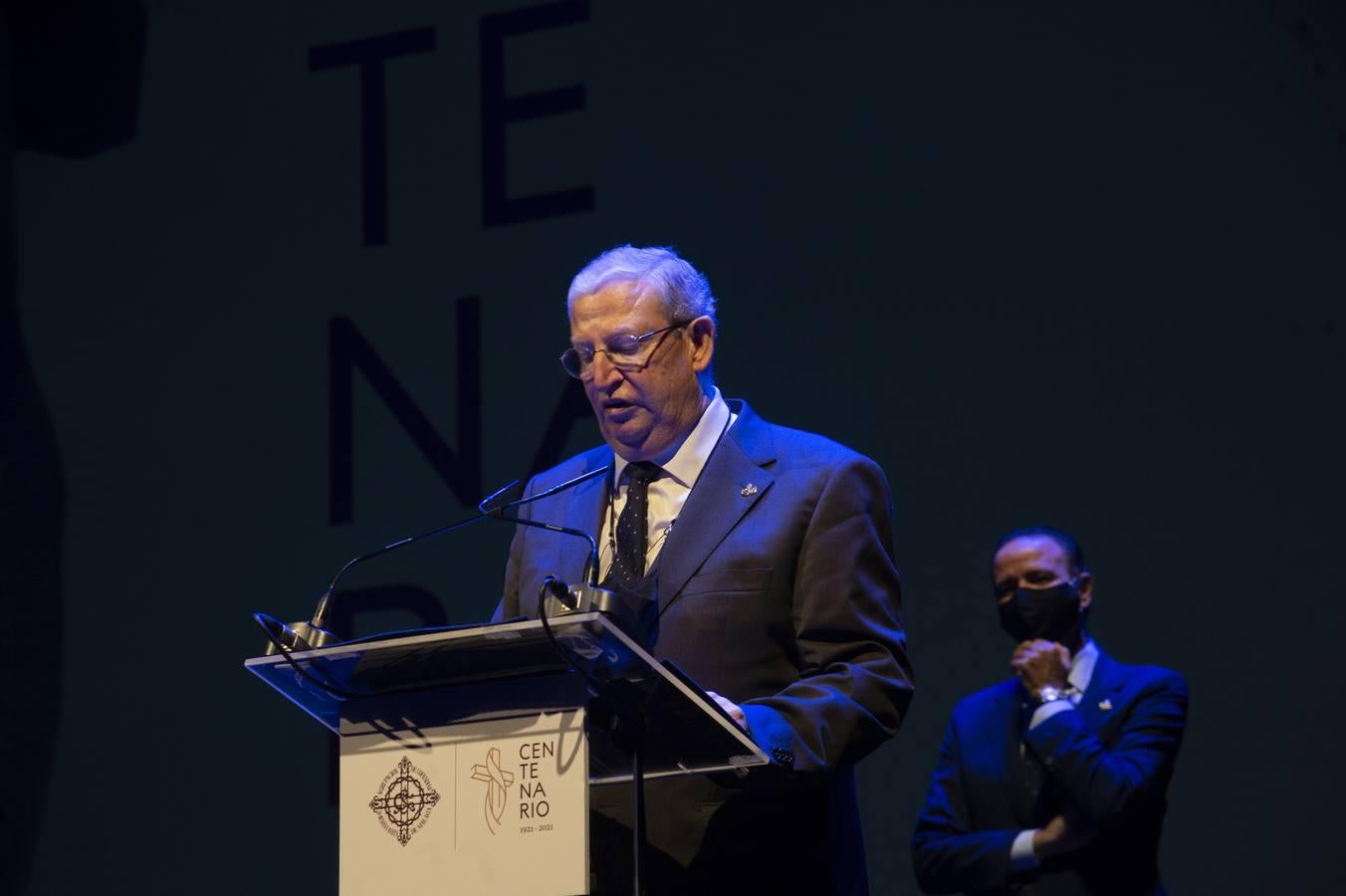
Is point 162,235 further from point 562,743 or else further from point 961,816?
point 562,743

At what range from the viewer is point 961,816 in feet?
12.6

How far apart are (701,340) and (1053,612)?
1.63 metres

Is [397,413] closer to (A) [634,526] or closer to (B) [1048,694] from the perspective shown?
(B) [1048,694]

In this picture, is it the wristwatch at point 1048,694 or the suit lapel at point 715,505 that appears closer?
the suit lapel at point 715,505

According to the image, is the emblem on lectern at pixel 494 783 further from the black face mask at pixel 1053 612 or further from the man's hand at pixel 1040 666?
the black face mask at pixel 1053 612

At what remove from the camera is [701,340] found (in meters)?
2.71

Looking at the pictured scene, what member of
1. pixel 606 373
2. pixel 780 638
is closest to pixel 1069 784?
pixel 780 638

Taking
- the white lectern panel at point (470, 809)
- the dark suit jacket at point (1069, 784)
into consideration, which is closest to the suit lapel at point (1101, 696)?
the dark suit jacket at point (1069, 784)

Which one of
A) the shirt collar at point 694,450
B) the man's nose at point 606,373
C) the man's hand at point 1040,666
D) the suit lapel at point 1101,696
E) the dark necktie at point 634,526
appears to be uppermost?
the man's nose at point 606,373

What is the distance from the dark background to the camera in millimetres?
4121

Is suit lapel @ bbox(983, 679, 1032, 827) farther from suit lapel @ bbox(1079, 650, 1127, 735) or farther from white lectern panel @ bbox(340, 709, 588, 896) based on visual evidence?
white lectern panel @ bbox(340, 709, 588, 896)

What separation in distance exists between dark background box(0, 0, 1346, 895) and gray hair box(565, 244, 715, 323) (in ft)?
6.02

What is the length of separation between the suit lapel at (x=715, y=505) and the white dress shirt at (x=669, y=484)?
0.04 metres

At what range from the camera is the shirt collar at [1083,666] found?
3855 millimetres
